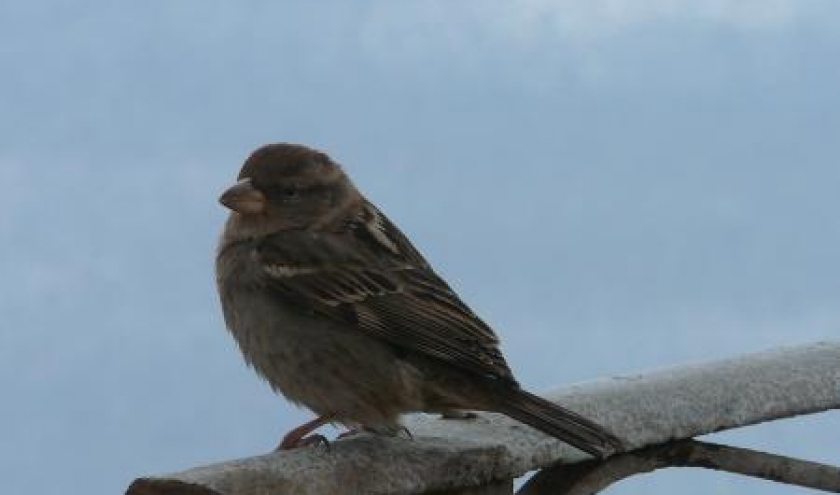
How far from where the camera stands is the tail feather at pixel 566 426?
3.33 metres

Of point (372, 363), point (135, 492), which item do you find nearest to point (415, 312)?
point (372, 363)

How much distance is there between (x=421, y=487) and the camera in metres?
3.10

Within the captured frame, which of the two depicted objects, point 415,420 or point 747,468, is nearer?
point 747,468

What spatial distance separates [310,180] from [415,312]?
76 centimetres

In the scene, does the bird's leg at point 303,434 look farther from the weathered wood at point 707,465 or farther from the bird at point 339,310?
the weathered wood at point 707,465

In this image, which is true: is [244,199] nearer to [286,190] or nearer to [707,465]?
[286,190]

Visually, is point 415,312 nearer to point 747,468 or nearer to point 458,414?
point 458,414

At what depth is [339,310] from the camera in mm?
4414

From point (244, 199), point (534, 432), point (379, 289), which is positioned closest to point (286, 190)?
point (244, 199)

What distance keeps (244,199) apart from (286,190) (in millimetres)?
155

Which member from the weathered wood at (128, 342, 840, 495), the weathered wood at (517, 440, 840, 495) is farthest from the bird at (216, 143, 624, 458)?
the weathered wood at (517, 440, 840, 495)

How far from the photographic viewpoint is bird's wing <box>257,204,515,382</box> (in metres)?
4.19

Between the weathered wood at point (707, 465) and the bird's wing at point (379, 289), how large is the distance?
0.55 m

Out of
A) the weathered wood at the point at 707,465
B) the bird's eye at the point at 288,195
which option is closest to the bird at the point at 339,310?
the bird's eye at the point at 288,195
